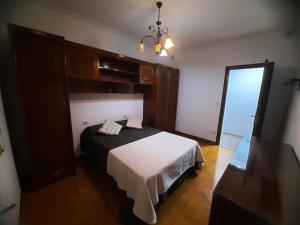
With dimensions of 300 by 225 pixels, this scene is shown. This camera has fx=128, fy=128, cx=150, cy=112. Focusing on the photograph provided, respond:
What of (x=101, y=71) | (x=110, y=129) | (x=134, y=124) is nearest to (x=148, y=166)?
(x=110, y=129)

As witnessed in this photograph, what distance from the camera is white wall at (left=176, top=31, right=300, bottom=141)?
252cm

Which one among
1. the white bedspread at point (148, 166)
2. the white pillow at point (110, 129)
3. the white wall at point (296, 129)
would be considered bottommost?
the white bedspread at point (148, 166)

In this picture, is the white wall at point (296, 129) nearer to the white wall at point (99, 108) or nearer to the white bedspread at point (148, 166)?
the white bedspread at point (148, 166)

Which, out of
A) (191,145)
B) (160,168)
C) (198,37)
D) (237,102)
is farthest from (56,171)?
(237,102)

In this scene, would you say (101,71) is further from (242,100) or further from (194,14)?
(242,100)

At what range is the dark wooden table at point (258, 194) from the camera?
0.74 m

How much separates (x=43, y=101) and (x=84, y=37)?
149 cm

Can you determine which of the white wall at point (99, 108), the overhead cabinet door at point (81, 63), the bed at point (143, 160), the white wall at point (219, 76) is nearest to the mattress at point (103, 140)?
the bed at point (143, 160)

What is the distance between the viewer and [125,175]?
1.56m

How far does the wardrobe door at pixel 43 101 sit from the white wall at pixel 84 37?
57 centimetres

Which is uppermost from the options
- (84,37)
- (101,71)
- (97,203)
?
(84,37)

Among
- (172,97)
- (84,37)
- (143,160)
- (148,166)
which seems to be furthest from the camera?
(172,97)

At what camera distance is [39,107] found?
1.72 metres

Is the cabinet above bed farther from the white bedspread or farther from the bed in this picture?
the white bedspread
